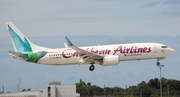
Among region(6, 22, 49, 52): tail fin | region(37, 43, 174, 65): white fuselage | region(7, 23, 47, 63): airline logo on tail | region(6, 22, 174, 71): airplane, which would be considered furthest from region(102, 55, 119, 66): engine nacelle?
region(6, 22, 49, 52): tail fin

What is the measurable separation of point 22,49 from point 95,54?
50.2 feet

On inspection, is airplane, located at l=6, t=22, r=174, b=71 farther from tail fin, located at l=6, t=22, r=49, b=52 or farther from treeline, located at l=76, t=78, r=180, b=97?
treeline, located at l=76, t=78, r=180, b=97

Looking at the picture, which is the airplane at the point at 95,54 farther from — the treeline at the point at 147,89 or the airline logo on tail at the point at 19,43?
the treeline at the point at 147,89

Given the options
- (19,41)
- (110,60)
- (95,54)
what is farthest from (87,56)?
(19,41)

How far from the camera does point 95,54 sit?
105125 mm

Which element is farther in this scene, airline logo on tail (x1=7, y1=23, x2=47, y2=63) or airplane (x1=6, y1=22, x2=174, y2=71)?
airline logo on tail (x1=7, y1=23, x2=47, y2=63)

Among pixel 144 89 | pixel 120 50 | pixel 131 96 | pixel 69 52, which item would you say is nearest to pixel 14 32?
pixel 69 52

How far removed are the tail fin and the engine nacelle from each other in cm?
1240

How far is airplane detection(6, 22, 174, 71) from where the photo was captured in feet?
342

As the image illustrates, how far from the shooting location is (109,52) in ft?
347

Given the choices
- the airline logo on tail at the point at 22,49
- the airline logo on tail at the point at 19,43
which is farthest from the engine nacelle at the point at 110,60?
the airline logo on tail at the point at 19,43

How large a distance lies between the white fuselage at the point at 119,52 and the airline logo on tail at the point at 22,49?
1079 mm

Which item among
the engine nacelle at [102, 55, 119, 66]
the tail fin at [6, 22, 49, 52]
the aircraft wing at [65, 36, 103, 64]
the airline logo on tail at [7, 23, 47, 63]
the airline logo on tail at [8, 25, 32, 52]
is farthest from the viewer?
the airline logo on tail at [8, 25, 32, 52]

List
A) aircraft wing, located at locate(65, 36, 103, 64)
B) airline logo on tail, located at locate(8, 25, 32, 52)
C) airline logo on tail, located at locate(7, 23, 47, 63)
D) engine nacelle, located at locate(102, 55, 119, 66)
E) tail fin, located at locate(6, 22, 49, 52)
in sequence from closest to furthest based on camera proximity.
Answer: aircraft wing, located at locate(65, 36, 103, 64), engine nacelle, located at locate(102, 55, 119, 66), airline logo on tail, located at locate(7, 23, 47, 63), tail fin, located at locate(6, 22, 49, 52), airline logo on tail, located at locate(8, 25, 32, 52)
